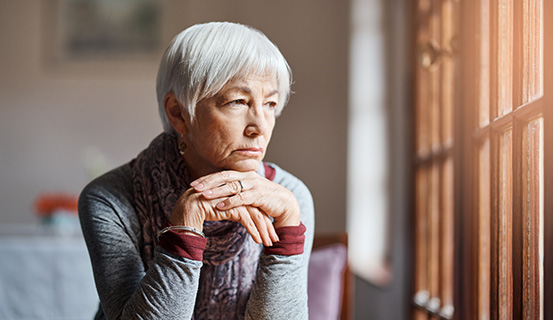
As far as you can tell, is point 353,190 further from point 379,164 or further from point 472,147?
point 472,147

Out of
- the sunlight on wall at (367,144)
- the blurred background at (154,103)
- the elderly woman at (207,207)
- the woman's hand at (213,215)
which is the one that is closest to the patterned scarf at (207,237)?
the elderly woman at (207,207)

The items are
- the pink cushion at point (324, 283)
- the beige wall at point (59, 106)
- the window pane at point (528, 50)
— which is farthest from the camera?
the beige wall at point (59, 106)

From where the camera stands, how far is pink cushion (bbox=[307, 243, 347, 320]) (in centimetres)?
156

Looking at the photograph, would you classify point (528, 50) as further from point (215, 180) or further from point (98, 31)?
point (98, 31)

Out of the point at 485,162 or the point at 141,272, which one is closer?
the point at 141,272

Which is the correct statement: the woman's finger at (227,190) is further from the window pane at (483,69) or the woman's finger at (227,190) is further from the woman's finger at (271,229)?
the window pane at (483,69)

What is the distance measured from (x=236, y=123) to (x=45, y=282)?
1.33 meters

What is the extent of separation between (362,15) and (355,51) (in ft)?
0.70

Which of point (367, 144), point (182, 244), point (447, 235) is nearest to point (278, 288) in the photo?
point (182, 244)

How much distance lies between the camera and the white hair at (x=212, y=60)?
0.91 meters

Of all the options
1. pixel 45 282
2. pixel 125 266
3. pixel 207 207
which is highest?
pixel 207 207

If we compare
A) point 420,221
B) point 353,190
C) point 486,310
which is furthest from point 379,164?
point 486,310

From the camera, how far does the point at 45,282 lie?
194 centimetres

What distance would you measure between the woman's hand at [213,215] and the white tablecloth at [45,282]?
1211 millimetres
